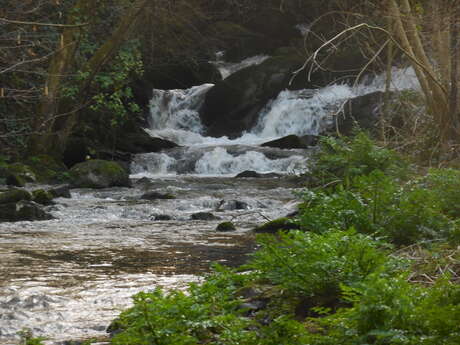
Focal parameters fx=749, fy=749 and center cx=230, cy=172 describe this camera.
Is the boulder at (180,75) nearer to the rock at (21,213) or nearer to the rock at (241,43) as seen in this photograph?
the rock at (241,43)

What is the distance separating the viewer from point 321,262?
14.5 ft

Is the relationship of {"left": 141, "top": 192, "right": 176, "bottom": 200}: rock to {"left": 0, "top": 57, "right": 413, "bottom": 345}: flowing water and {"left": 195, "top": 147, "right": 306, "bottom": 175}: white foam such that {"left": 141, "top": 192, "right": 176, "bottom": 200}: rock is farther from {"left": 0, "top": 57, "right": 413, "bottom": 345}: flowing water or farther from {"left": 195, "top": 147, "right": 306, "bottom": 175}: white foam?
{"left": 195, "top": 147, "right": 306, "bottom": 175}: white foam

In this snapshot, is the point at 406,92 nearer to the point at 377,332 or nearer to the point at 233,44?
the point at 377,332

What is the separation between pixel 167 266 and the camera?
7.58 m

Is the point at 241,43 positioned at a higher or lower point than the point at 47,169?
higher

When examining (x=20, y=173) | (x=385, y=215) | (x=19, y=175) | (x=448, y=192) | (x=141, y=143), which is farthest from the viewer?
(x=141, y=143)

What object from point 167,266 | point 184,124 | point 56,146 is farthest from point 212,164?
point 167,266

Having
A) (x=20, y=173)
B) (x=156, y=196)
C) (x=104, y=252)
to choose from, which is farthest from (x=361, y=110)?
(x=104, y=252)

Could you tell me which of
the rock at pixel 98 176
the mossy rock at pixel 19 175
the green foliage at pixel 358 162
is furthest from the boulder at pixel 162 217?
the mossy rock at pixel 19 175

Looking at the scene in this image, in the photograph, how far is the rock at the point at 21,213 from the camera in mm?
11453

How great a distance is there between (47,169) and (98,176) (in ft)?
4.48

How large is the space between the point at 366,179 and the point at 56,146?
13001 mm

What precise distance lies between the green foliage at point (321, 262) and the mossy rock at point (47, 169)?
12.8m

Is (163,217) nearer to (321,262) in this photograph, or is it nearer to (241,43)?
(321,262)
